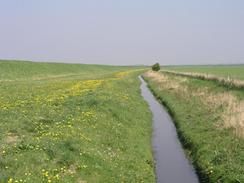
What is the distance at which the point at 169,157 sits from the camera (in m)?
21.1

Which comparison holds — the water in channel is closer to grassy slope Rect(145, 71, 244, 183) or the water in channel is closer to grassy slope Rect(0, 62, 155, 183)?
grassy slope Rect(145, 71, 244, 183)

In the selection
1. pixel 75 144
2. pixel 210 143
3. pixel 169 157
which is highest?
pixel 75 144

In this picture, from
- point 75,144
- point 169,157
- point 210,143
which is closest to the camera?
point 75,144

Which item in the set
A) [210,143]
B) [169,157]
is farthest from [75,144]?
[210,143]

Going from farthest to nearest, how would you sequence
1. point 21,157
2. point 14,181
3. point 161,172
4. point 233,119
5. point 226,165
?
1. point 233,119
2. point 161,172
3. point 226,165
4. point 21,157
5. point 14,181

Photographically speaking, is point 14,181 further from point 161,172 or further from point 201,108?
point 201,108

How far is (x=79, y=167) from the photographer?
48.9ft

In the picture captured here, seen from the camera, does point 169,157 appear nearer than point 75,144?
No

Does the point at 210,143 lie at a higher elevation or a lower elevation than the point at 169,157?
higher

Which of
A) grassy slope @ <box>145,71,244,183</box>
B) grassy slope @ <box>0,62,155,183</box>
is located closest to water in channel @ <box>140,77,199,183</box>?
grassy slope @ <box>145,71,244,183</box>

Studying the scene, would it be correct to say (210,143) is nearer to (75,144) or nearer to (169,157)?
(169,157)

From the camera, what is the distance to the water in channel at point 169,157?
58.4 ft

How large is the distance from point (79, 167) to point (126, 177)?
1916mm

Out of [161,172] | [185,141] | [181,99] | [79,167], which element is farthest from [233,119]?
[181,99]
